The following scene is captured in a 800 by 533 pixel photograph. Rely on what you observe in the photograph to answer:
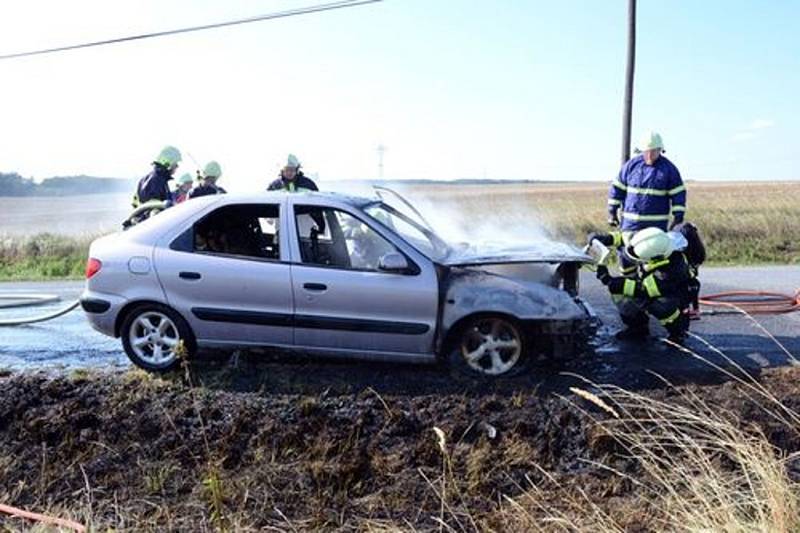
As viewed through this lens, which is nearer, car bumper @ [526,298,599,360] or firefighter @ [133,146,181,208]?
car bumper @ [526,298,599,360]

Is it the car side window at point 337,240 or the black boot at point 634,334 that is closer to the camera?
the car side window at point 337,240

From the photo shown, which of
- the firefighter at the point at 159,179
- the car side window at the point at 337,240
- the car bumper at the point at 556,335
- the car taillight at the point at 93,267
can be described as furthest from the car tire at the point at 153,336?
the firefighter at the point at 159,179

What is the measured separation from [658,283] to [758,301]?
313 centimetres

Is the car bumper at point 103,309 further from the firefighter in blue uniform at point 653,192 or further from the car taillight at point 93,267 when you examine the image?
the firefighter in blue uniform at point 653,192

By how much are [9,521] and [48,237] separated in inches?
708

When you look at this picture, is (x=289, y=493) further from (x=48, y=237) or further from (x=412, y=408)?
(x=48, y=237)

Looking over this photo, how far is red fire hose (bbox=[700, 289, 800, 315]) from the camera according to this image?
27.6 feet

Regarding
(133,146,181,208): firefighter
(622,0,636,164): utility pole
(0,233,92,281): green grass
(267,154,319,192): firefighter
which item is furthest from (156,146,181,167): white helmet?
(622,0,636,164): utility pole

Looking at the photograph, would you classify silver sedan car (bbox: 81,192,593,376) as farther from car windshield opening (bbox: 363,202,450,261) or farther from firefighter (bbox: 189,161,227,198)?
firefighter (bbox: 189,161,227,198)

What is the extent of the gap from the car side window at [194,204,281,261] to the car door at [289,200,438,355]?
264mm

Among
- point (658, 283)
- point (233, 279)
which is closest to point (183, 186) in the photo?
point (233, 279)

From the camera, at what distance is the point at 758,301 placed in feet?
30.0

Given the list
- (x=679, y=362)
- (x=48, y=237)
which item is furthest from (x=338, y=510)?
(x=48, y=237)

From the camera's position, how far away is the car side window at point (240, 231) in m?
6.19
